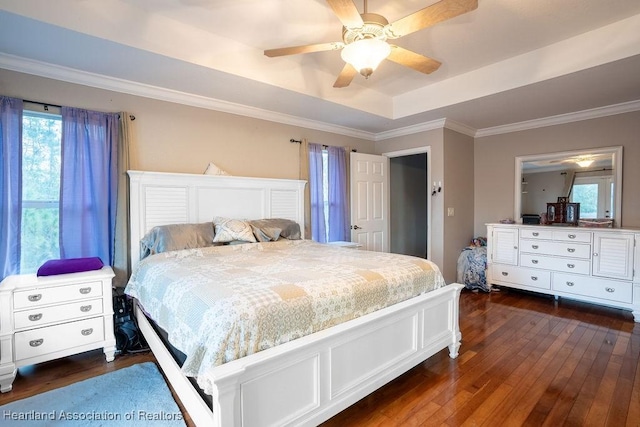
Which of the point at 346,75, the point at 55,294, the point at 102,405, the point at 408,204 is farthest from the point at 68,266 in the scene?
the point at 408,204

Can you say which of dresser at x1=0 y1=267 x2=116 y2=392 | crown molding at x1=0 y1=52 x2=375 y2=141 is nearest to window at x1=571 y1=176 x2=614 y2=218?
crown molding at x1=0 y1=52 x2=375 y2=141

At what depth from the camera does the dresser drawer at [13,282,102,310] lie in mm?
2057

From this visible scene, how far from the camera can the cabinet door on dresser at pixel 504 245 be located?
4062mm

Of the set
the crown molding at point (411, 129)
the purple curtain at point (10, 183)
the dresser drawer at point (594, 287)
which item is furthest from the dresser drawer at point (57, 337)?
the dresser drawer at point (594, 287)

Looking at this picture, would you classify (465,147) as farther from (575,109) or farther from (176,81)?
(176,81)

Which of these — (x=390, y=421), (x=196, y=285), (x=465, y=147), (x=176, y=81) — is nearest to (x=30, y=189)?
(x=176, y=81)

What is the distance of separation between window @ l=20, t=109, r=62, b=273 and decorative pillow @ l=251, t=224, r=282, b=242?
1.67 meters

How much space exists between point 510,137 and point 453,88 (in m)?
1.70

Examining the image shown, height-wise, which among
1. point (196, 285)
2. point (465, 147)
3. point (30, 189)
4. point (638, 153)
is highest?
point (465, 147)

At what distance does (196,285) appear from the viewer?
1627 mm

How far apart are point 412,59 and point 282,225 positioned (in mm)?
2071

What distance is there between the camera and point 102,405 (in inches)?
71.6

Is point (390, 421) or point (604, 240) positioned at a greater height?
point (604, 240)

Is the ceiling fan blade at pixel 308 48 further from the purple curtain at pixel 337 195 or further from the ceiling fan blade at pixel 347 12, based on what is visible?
the purple curtain at pixel 337 195
